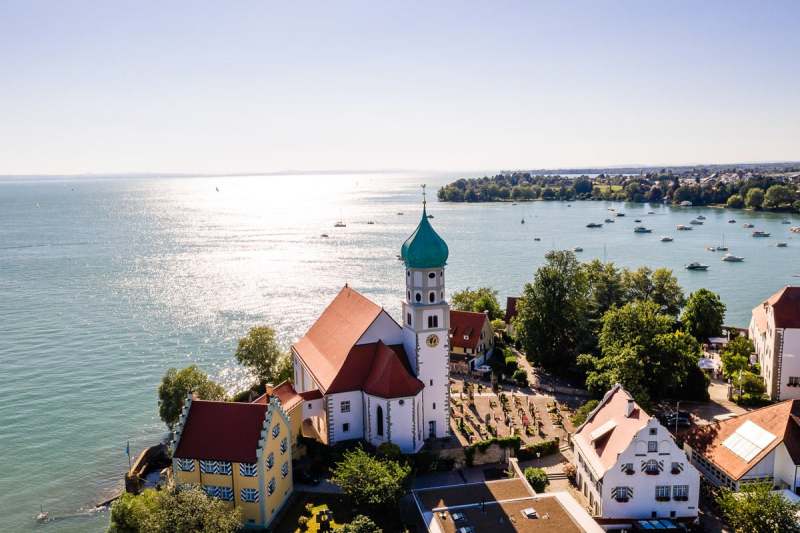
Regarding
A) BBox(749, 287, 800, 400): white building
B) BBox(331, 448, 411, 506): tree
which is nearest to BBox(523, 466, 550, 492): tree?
BBox(331, 448, 411, 506): tree

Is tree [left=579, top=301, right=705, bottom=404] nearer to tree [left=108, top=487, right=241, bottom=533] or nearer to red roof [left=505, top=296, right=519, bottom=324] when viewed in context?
red roof [left=505, top=296, right=519, bottom=324]

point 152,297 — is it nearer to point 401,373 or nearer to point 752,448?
point 401,373

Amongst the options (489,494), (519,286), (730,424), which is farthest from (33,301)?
(730,424)

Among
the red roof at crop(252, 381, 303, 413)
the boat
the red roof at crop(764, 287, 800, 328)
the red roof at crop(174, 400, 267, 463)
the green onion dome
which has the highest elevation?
the green onion dome

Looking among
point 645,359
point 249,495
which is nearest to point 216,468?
point 249,495

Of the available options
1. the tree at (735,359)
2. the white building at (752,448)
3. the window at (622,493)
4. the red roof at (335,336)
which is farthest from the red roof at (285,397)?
the tree at (735,359)

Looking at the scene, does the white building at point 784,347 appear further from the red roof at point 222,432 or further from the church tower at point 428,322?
the red roof at point 222,432
